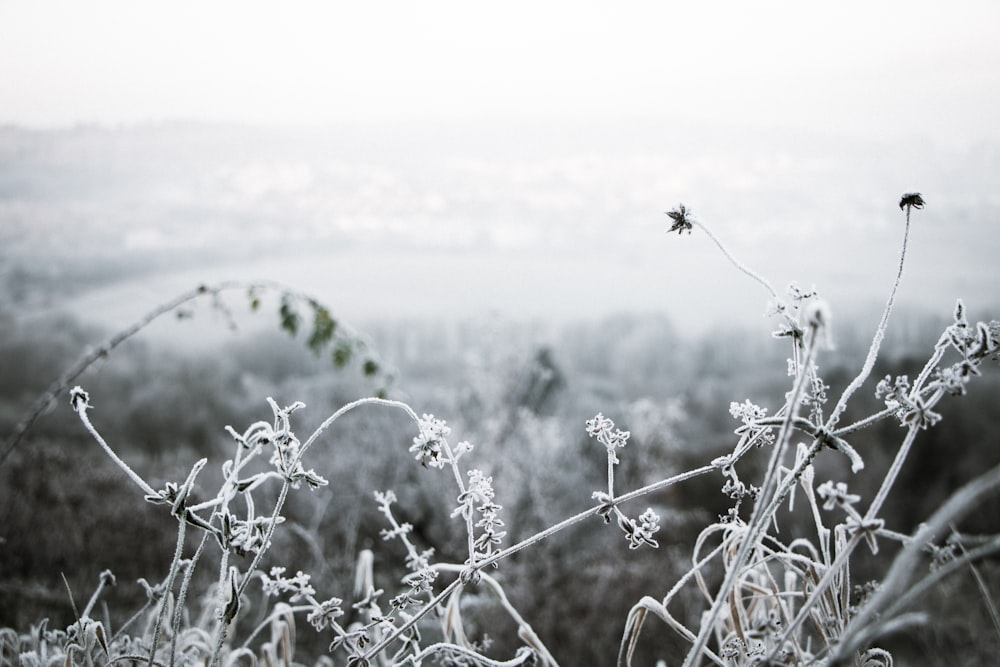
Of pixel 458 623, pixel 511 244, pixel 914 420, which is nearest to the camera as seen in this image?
pixel 914 420

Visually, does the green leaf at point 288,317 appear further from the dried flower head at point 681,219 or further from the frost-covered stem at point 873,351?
the frost-covered stem at point 873,351

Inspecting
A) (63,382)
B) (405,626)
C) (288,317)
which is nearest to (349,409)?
(405,626)

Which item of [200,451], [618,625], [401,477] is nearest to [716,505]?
[401,477]

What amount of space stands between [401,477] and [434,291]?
222 inches

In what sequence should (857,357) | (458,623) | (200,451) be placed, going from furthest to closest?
(200,451) < (857,357) < (458,623)

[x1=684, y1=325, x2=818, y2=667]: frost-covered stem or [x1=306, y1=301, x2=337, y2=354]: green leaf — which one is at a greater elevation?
[x1=684, y1=325, x2=818, y2=667]: frost-covered stem

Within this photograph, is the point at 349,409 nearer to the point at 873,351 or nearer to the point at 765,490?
the point at 765,490

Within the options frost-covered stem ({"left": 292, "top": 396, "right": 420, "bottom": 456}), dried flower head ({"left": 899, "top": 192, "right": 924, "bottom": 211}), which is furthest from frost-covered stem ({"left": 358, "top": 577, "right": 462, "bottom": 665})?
dried flower head ({"left": 899, "top": 192, "right": 924, "bottom": 211})

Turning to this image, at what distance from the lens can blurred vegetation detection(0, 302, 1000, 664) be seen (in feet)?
15.5

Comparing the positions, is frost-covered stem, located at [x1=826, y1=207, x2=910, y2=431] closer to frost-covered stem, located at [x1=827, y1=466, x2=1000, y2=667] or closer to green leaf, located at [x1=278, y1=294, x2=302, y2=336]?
frost-covered stem, located at [x1=827, y1=466, x2=1000, y2=667]

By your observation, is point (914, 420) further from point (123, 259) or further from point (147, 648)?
point (123, 259)

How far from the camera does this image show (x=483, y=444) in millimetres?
8328

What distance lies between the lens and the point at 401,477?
7.34 metres

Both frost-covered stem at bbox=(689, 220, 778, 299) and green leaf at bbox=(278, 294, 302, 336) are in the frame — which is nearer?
frost-covered stem at bbox=(689, 220, 778, 299)
